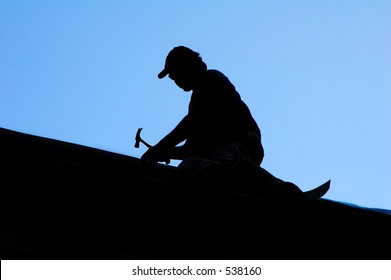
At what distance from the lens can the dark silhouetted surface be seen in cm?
510

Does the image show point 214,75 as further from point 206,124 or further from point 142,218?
point 142,218

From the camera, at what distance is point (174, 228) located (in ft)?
17.4

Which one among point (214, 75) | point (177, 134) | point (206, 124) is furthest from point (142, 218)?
point (214, 75)

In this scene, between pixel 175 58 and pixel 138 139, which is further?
pixel 175 58

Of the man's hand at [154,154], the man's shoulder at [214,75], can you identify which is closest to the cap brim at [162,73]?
the man's shoulder at [214,75]

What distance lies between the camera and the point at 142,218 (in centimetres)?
528

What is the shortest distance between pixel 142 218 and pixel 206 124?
169cm

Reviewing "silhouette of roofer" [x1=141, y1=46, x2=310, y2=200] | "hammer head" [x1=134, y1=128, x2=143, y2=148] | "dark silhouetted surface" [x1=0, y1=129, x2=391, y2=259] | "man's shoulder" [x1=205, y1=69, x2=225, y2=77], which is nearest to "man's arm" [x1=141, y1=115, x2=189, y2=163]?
"silhouette of roofer" [x1=141, y1=46, x2=310, y2=200]

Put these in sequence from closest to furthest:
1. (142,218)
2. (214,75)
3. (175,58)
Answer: (142,218), (175,58), (214,75)

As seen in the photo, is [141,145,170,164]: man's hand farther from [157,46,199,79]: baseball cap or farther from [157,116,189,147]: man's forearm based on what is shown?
[157,46,199,79]: baseball cap

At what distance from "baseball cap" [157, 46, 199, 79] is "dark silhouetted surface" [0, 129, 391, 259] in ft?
5.14

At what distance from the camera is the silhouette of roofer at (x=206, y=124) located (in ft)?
21.4

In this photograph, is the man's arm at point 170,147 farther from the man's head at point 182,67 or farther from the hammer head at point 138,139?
the man's head at point 182,67

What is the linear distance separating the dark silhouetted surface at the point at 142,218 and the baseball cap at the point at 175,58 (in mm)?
1565
